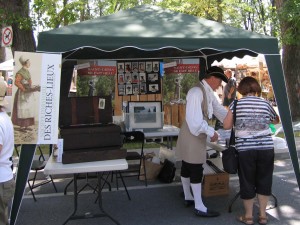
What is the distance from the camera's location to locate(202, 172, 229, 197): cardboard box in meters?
5.28

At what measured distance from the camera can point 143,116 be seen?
6.86 meters

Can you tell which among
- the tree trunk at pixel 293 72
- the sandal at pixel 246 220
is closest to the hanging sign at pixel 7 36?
the sandal at pixel 246 220

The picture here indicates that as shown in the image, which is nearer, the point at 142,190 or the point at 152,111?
the point at 142,190

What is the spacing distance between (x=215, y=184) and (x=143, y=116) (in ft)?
6.87

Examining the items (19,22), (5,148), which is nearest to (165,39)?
(5,148)

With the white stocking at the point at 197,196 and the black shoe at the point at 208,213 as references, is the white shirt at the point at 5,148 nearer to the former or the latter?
the white stocking at the point at 197,196

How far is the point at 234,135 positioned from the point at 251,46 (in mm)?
1060

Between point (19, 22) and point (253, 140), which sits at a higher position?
point (19, 22)

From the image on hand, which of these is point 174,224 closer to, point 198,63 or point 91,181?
point 91,181

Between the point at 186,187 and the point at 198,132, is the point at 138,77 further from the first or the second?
the point at 198,132

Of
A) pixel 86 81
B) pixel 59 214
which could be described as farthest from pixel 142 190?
pixel 86 81

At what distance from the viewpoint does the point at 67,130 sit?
4070 millimetres

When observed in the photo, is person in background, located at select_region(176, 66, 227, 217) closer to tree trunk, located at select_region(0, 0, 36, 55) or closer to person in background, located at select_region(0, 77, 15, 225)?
person in background, located at select_region(0, 77, 15, 225)

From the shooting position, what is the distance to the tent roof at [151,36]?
3927 millimetres
